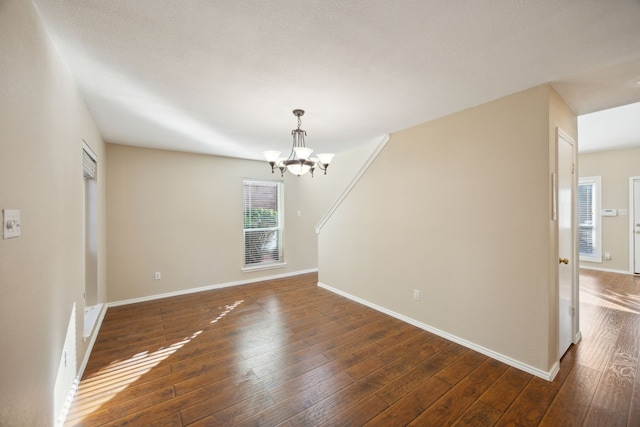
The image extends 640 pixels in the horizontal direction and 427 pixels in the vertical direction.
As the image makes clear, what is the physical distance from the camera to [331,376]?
7.08ft

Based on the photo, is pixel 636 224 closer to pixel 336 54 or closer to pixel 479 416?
pixel 479 416

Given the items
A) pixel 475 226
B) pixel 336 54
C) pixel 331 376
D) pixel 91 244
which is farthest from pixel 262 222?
pixel 336 54

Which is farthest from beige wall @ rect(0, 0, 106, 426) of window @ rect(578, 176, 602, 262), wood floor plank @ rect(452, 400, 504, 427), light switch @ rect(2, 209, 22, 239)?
window @ rect(578, 176, 602, 262)

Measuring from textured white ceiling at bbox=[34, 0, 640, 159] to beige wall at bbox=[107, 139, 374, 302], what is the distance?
1385 millimetres

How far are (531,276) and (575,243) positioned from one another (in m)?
0.87

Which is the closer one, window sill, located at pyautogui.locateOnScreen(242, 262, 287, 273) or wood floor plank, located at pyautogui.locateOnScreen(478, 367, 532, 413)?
wood floor plank, located at pyautogui.locateOnScreen(478, 367, 532, 413)

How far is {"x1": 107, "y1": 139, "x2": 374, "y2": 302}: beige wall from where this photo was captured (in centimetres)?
388

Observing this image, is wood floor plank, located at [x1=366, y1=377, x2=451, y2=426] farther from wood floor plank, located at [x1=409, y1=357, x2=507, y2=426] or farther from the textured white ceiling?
the textured white ceiling

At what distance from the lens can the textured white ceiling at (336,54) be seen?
1.34 m

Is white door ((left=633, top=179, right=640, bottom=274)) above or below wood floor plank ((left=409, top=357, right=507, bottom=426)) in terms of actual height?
above

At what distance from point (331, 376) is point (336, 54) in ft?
7.94

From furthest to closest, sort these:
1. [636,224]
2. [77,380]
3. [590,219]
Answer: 1. [590,219]
2. [636,224]
3. [77,380]

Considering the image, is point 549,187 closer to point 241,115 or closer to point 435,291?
point 435,291

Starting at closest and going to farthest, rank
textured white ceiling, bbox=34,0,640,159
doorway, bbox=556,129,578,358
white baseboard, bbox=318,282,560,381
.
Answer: textured white ceiling, bbox=34,0,640,159, white baseboard, bbox=318,282,560,381, doorway, bbox=556,129,578,358
